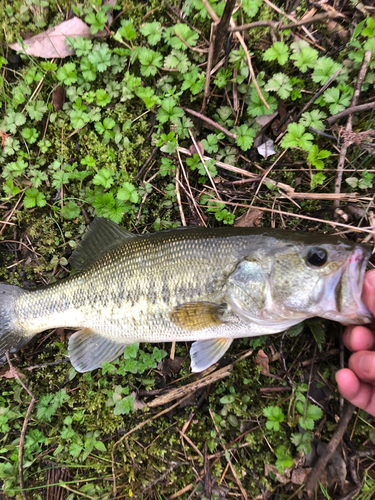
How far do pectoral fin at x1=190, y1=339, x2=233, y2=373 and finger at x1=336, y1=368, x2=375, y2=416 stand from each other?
852 mm

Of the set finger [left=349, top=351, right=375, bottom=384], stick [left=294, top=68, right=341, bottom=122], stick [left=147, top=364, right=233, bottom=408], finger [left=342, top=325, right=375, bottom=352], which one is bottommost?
stick [left=147, top=364, right=233, bottom=408]

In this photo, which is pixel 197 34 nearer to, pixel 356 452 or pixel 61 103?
pixel 61 103

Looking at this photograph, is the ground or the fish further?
the ground

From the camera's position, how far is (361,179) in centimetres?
234

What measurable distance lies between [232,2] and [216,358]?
258cm

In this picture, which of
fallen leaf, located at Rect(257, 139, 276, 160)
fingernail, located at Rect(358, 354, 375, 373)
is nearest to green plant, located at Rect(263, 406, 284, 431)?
fingernail, located at Rect(358, 354, 375, 373)

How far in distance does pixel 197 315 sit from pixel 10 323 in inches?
66.6

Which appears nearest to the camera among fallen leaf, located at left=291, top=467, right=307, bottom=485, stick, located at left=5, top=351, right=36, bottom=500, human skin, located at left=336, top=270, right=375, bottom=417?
human skin, located at left=336, top=270, right=375, bottom=417

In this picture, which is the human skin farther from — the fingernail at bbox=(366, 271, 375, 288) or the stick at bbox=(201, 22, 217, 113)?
the stick at bbox=(201, 22, 217, 113)

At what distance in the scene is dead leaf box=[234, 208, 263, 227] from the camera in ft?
8.27

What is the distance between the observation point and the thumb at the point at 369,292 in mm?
1964

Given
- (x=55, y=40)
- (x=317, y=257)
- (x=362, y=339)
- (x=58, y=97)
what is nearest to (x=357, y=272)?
(x=317, y=257)

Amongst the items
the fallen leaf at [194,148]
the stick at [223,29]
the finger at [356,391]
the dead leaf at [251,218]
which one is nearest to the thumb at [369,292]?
the finger at [356,391]

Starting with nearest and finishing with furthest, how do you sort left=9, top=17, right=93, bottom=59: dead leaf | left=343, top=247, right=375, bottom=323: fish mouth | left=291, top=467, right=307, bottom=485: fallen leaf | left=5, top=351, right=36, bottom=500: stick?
left=343, top=247, right=375, bottom=323: fish mouth → left=291, top=467, right=307, bottom=485: fallen leaf → left=5, top=351, right=36, bottom=500: stick → left=9, top=17, right=93, bottom=59: dead leaf
